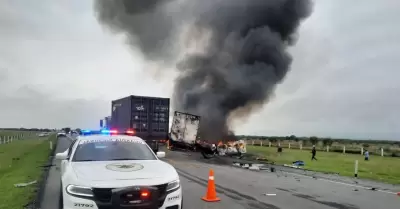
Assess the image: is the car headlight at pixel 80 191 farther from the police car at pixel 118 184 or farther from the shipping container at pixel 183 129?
the shipping container at pixel 183 129

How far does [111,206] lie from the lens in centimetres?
521

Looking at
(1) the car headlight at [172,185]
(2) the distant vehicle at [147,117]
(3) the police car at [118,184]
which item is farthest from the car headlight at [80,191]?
(2) the distant vehicle at [147,117]

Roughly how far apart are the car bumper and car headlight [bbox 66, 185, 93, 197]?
6cm

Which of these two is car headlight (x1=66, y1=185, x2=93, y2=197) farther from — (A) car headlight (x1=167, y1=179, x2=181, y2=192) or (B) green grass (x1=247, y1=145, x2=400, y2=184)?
(B) green grass (x1=247, y1=145, x2=400, y2=184)

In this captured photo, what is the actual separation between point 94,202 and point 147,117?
19799 millimetres

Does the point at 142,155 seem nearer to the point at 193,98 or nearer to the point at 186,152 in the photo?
the point at 186,152

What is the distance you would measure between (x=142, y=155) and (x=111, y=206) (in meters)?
1.97

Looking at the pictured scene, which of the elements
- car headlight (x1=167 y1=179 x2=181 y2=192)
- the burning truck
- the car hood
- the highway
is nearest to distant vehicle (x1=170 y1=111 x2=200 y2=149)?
the burning truck

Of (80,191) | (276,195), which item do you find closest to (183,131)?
(276,195)

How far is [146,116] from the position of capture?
980 inches

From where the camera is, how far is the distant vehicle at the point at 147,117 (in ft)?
79.9

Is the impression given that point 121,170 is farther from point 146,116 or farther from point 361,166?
point 361,166

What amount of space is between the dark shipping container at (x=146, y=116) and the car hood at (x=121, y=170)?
17.9 m

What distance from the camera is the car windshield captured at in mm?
6824
